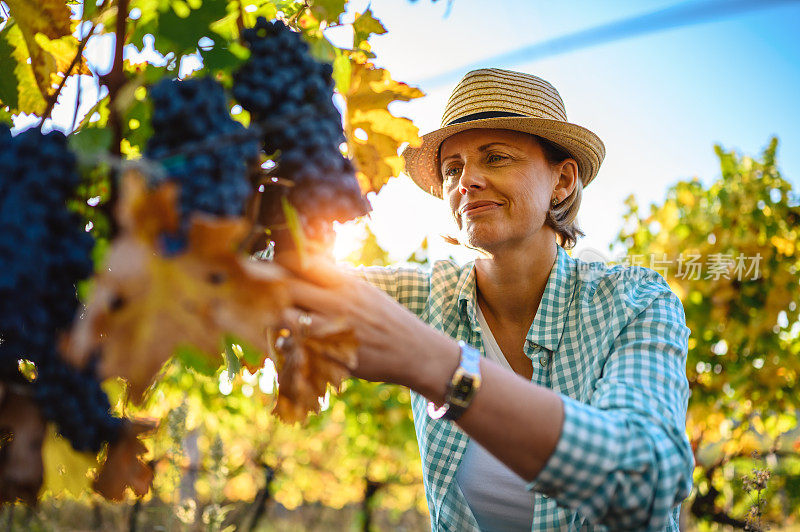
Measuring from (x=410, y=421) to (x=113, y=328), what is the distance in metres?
5.38

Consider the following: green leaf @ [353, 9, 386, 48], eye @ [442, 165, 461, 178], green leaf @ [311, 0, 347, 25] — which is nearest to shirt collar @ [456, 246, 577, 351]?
eye @ [442, 165, 461, 178]

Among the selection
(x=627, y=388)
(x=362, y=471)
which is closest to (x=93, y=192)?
(x=627, y=388)

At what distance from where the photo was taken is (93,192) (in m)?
1.02

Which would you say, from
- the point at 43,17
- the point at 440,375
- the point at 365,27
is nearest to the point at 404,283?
the point at 365,27

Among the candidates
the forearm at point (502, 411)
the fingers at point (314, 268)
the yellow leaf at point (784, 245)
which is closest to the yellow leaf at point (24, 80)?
the fingers at point (314, 268)

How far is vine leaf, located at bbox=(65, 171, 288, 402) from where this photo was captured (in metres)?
0.57

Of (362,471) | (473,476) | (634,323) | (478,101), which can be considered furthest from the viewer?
(362,471)

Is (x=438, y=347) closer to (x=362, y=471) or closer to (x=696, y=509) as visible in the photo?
(x=696, y=509)

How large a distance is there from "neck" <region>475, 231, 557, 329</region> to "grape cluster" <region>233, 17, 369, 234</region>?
1.26m

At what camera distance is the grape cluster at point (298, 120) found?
2.61ft

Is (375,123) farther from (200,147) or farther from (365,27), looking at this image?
(200,147)

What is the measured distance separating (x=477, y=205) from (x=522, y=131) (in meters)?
0.38

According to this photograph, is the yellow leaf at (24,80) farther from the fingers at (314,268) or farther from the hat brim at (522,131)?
the hat brim at (522,131)

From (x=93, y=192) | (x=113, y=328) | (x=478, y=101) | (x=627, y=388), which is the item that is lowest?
(x=113, y=328)
